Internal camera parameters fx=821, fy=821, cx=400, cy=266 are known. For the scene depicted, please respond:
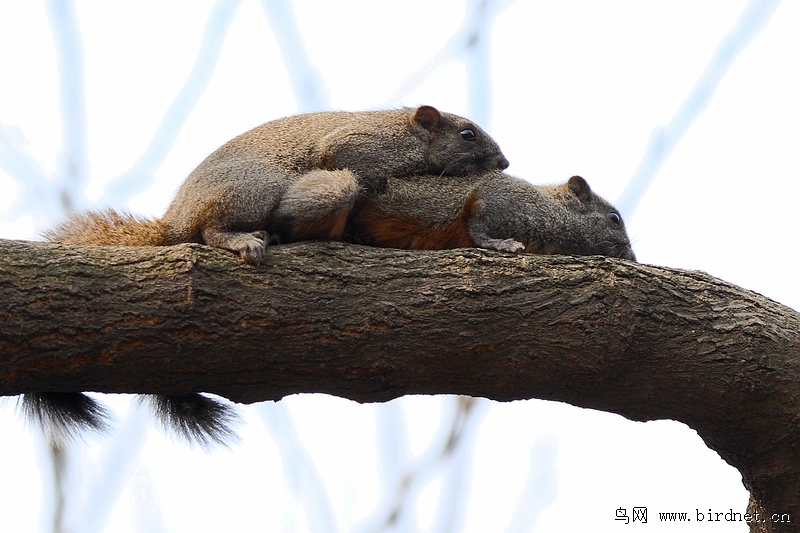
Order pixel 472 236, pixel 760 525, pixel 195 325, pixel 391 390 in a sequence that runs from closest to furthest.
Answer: pixel 195 325 → pixel 391 390 → pixel 760 525 → pixel 472 236

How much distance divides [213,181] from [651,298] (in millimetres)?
2343

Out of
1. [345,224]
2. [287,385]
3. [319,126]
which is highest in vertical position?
[319,126]

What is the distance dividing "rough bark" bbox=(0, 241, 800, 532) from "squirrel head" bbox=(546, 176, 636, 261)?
54.6 inches

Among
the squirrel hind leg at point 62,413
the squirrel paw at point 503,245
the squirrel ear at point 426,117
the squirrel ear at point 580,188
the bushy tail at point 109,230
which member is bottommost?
the squirrel hind leg at point 62,413

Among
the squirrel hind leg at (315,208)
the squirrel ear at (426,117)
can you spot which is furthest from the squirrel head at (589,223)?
the squirrel hind leg at (315,208)

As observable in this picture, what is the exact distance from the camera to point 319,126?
5.05m

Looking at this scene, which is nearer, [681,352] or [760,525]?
[681,352]

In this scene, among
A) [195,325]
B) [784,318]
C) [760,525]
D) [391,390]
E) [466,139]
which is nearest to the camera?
[195,325]

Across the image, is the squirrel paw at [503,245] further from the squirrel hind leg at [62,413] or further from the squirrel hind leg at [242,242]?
the squirrel hind leg at [62,413]

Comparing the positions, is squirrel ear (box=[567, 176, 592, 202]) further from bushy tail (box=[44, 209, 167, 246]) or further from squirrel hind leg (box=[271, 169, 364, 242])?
bushy tail (box=[44, 209, 167, 246])

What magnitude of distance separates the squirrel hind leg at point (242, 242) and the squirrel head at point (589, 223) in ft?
7.38

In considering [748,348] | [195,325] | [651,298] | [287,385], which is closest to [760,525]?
[748,348]

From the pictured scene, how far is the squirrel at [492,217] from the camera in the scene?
4.84m

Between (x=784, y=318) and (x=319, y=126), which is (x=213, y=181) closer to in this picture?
(x=319, y=126)
